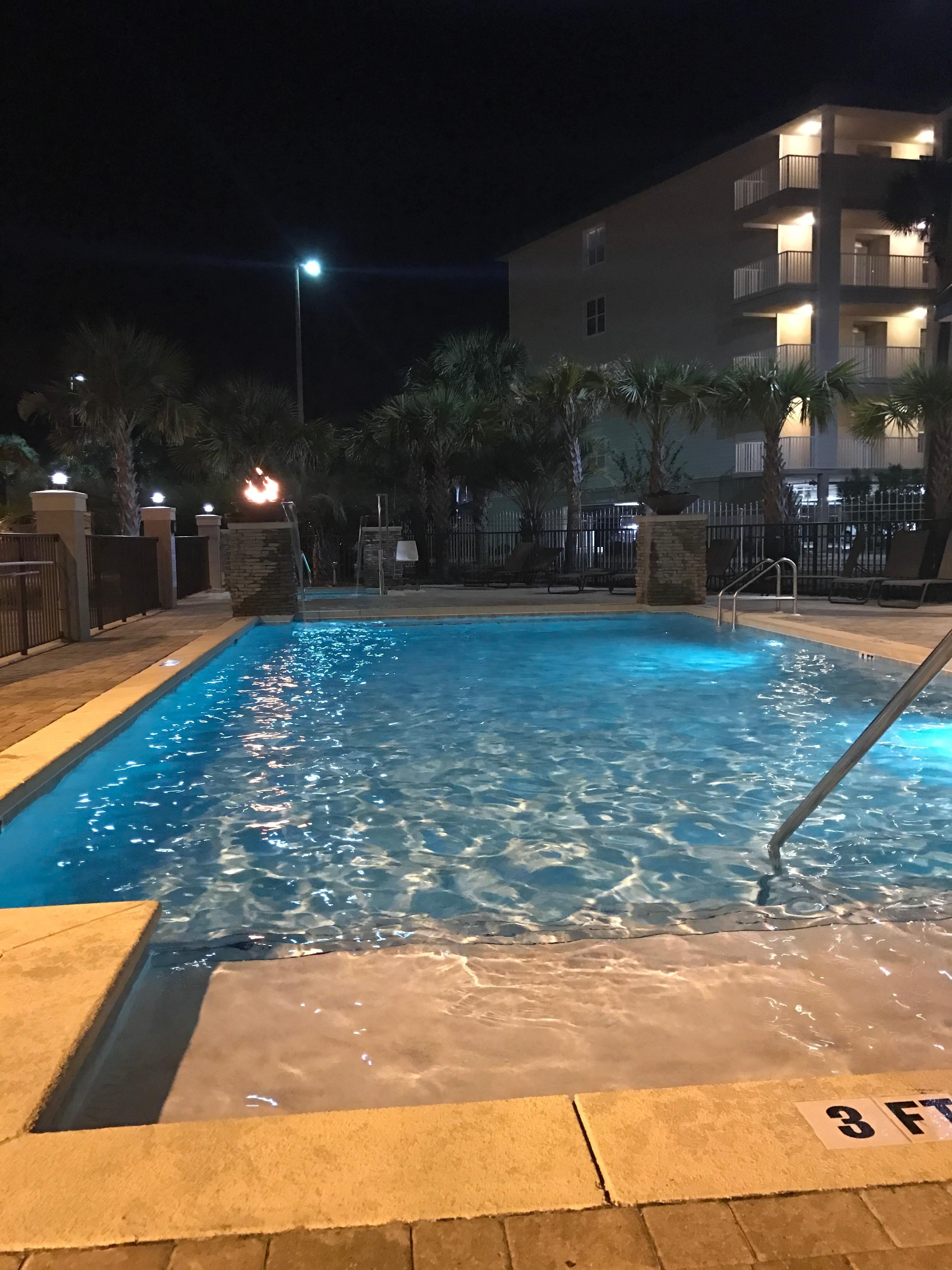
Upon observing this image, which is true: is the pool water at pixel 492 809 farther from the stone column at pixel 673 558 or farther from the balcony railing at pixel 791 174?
the balcony railing at pixel 791 174

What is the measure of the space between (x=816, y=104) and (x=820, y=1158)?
31.7 metres

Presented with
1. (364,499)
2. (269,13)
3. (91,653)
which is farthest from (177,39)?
(91,653)

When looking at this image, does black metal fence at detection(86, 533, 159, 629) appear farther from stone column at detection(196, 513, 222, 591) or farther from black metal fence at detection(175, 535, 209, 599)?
stone column at detection(196, 513, 222, 591)

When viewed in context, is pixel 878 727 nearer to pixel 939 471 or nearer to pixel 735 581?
pixel 735 581

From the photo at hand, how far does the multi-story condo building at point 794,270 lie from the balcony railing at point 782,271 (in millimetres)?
40

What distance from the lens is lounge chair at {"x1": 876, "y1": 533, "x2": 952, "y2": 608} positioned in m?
14.5

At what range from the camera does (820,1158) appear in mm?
1923

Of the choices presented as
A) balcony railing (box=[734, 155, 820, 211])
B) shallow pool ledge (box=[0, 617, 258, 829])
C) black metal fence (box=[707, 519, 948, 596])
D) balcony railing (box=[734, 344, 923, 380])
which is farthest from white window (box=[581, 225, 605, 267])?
shallow pool ledge (box=[0, 617, 258, 829])

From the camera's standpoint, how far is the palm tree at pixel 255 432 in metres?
25.9

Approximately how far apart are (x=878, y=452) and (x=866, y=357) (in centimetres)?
293

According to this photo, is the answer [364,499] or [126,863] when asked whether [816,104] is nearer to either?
[364,499]

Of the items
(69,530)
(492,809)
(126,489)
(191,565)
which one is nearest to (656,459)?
(191,565)

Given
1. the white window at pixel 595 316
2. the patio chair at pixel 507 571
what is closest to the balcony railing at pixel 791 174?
the white window at pixel 595 316

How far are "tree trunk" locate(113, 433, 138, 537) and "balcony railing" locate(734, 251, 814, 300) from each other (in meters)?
18.6
